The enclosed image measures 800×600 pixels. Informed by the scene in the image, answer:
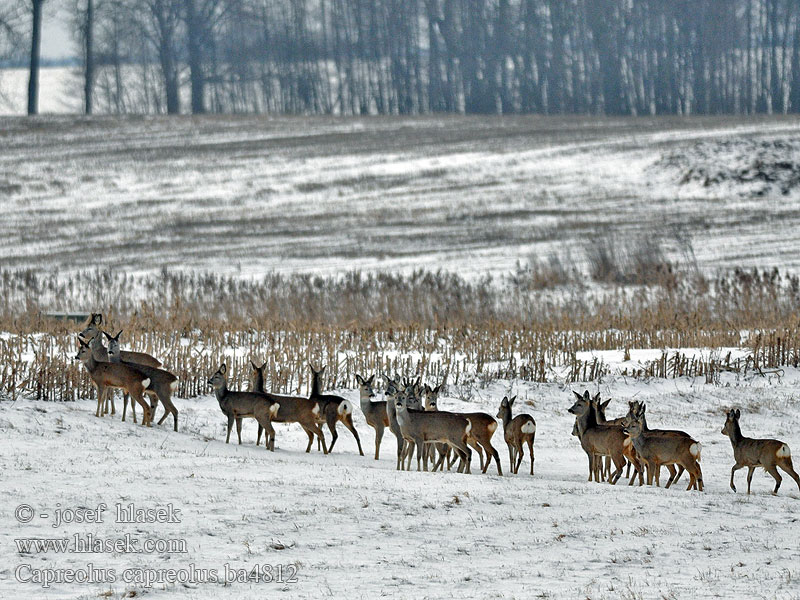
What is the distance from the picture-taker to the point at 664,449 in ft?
37.4

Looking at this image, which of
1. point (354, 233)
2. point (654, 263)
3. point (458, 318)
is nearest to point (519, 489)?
point (458, 318)

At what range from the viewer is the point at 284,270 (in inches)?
1177

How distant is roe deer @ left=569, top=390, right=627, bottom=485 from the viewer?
1167cm

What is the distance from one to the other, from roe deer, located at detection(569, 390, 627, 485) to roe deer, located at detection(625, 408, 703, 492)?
17cm

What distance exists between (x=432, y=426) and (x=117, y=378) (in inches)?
140

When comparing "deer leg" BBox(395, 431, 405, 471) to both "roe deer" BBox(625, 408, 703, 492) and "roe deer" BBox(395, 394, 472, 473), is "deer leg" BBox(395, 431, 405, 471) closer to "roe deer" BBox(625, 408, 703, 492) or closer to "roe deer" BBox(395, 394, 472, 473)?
"roe deer" BBox(395, 394, 472, 473)

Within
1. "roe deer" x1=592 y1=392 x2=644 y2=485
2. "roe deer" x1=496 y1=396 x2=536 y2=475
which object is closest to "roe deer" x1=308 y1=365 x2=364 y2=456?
"roe deer" x1=496 y1=396 x2=536 y2=475

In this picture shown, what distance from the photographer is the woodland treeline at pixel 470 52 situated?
8031 centimetres

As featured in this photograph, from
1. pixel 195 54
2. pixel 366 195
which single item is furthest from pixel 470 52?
pixel 366 195

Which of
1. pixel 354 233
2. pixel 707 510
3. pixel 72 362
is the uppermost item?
pixel 354 233

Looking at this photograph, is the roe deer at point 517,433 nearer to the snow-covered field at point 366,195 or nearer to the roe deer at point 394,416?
the roe deer at point 394,416

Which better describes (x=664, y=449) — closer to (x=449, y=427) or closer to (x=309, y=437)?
(x=449, y=427)

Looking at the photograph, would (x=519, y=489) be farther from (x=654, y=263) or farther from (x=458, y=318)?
(x=654, y=263)

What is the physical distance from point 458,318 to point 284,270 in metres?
9.18
